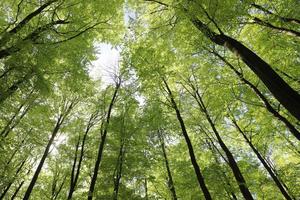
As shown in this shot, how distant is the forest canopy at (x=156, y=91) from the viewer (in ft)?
23.7

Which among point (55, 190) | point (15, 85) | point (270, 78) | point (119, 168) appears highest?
point (55, 190)

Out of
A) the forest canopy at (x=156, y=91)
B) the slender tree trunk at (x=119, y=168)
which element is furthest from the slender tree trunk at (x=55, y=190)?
the slender tree trunk at (x=119, y=168)

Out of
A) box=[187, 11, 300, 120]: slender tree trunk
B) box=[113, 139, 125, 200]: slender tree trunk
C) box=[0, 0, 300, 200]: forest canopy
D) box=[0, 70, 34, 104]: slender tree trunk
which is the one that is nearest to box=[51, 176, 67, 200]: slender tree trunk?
box=[0, 0, 300, 200]: forest canopy

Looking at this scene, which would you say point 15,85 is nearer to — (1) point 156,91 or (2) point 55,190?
(1) point 156,91

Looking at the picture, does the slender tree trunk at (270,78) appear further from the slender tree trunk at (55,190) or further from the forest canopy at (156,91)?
the slender tree trunk at (55,190)

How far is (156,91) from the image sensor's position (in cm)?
1444

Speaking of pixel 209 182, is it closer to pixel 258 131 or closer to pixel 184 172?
pixel 184 172

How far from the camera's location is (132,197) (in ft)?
44.3

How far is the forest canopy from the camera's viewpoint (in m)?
7.22

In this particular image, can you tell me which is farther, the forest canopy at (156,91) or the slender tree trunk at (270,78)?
the forest canopy at (156,91)

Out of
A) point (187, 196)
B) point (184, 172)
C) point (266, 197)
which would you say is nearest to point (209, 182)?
point (184, 172)

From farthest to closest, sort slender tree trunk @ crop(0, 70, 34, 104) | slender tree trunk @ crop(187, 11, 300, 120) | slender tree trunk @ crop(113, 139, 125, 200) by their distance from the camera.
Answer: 1. slender tree trunk @ crop(113, 139, 125, 200)
2. slender tree trunk @ crop(0, 70, 34, 104)
3. slender tree trunk @ crop(187, 11, 300, 120)

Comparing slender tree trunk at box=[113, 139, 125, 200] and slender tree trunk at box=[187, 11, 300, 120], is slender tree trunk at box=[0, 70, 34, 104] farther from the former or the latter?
slender tree trunk at box=[113, 139, 125, 200]

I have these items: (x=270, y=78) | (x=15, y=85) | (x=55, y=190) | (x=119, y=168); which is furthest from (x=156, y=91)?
(x=55, y=190)
